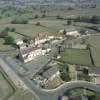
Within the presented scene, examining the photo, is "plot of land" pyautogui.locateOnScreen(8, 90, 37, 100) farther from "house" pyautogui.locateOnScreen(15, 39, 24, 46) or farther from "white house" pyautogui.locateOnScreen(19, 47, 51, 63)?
"house" pyautogui.locateOnScreen(15, 39, 24, 46)

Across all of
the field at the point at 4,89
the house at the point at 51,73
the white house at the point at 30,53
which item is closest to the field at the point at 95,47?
the house at the point at 51,73

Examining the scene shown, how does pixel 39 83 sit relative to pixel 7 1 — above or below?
above

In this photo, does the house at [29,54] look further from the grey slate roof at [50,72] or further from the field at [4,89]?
the field at [4,89]

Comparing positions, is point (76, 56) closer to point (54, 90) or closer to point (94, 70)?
point (94, 70)

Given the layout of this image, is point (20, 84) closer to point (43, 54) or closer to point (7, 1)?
point (43, 54)

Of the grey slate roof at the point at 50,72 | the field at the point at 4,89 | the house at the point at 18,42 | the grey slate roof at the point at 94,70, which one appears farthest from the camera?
the house at the point at 18,42

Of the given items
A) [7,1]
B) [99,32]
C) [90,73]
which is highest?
[90,73]

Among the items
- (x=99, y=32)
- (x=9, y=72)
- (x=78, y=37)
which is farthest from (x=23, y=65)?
(x=99, y=32)
